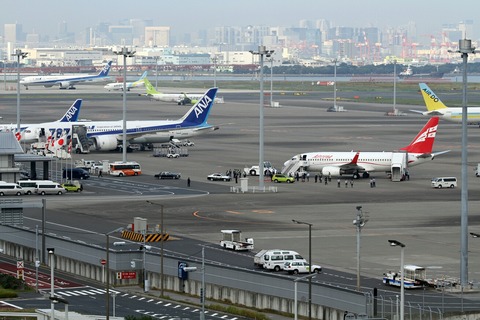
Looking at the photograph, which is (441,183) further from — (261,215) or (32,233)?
(32,233)

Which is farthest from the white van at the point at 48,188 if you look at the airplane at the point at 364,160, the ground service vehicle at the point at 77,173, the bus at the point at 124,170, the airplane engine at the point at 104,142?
the airplane engine at the point at 104,142

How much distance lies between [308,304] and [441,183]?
69.0m

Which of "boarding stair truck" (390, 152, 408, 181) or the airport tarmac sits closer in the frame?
the airport tarmac

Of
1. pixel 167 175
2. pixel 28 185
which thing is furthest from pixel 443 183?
pixel 28 185

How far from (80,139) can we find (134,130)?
25.7ft

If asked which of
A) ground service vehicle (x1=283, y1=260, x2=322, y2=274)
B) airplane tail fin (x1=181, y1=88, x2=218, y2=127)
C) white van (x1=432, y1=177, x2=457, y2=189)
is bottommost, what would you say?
ground service vehicle (x1=283, y1=260, x2=322, y2=274)

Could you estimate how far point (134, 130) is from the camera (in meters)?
183

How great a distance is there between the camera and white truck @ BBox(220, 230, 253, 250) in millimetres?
94375

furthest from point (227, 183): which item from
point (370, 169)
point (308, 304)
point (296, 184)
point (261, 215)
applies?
point (308, 304)

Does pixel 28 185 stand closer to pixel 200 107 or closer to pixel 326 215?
pixel 326 215

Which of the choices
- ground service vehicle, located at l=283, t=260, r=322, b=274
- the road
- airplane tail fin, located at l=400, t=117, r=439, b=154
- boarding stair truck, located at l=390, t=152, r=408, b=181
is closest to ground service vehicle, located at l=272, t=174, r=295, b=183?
the road

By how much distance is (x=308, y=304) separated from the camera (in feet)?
237

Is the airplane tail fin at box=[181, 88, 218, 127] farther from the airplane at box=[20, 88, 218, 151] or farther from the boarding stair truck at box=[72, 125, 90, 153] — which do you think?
the boarding stair truck at box=[72, 125, 90, 153]

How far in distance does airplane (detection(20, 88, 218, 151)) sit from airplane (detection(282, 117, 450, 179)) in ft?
122
